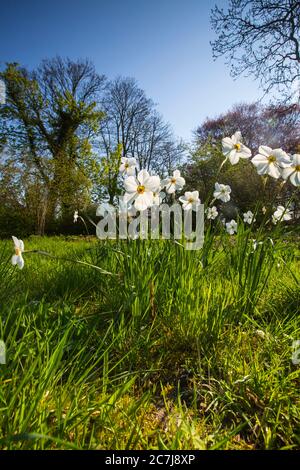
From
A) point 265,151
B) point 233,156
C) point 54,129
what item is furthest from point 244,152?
point 54,129

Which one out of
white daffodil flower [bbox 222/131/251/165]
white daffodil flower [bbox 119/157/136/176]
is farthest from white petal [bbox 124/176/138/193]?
white daffodil flower [bbox 222/131/251/165]

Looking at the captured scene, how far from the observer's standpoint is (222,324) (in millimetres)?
1500

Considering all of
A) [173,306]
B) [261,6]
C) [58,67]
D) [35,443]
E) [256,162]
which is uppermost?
[58,67]

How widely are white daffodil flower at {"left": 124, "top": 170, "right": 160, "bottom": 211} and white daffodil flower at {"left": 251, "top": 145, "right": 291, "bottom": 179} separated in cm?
63

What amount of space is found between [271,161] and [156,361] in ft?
4.38

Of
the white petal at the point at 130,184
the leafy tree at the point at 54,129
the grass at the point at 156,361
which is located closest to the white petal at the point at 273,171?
the grass at the point at 156,361

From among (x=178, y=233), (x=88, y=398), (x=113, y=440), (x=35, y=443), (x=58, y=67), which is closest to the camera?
(x=35, y=443)

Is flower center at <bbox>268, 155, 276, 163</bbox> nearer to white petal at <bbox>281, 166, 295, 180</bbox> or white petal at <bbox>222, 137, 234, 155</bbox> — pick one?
white petal at <bbox>281, 166, 295, 180</bbox>

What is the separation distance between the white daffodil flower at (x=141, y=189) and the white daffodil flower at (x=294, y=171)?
0.77m

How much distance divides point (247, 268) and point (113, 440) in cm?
120

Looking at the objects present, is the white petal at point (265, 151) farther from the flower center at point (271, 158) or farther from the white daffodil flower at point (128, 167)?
the white daffodil flower at point (128, 167)

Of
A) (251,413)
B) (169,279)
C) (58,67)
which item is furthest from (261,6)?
(251,413)

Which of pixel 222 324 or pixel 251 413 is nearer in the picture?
pixel 251 413

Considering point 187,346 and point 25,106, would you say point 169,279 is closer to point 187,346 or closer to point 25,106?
point 187,346
